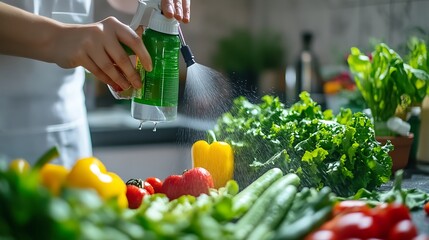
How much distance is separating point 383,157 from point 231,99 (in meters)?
0.58

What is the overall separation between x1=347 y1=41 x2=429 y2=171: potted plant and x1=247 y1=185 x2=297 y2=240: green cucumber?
0.86 meters

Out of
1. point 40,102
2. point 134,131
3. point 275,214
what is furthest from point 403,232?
point 134,131

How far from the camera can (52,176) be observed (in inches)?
44.4

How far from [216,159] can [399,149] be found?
→ 0.57 metres

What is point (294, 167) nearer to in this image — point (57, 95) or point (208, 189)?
point (208, 189)

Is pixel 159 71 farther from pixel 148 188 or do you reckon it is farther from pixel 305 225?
pixel 305 225

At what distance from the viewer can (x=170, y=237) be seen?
2.77ft

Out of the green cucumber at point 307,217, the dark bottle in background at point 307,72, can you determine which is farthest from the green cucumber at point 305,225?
the dark bottle in background at point 307,72

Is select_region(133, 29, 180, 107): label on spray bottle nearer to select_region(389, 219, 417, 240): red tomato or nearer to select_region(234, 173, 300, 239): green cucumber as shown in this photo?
select_region(234, 173, 300, 239): green cucumber

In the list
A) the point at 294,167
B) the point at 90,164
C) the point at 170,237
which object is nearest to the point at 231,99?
the point at 294,167

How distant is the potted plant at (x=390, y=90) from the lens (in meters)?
2.01

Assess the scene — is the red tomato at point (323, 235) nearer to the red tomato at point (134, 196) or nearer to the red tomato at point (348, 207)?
the red tomato at point (348, 207)

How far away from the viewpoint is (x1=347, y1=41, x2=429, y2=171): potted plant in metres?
2.01

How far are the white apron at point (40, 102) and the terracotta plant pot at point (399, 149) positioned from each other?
35.4 inches
